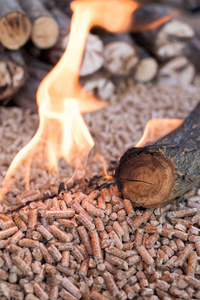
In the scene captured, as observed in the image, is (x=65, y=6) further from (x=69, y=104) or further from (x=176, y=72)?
(x=176, y=72)

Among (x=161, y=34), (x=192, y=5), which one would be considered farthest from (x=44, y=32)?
(x=192, y=5)

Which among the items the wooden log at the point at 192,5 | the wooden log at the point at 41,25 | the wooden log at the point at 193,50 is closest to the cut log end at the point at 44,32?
the wooden log at the point at 41,25

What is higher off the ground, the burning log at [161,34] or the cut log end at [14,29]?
the burning log at [161,34]

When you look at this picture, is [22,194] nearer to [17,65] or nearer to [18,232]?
[18,232]

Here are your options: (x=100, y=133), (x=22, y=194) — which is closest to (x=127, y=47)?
(x=100, y=133)

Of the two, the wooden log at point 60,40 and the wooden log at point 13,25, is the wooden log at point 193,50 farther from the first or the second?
the wooden log at point 13,25

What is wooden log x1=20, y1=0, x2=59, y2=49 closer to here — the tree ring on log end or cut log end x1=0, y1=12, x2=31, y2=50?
cut log end x1=0, y1=12, x2=31, y2=50

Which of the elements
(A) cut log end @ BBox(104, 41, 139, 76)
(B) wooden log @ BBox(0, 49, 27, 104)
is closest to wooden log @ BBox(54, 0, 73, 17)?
(A) cut log end @ BBox(104, 41, 139, 76)
